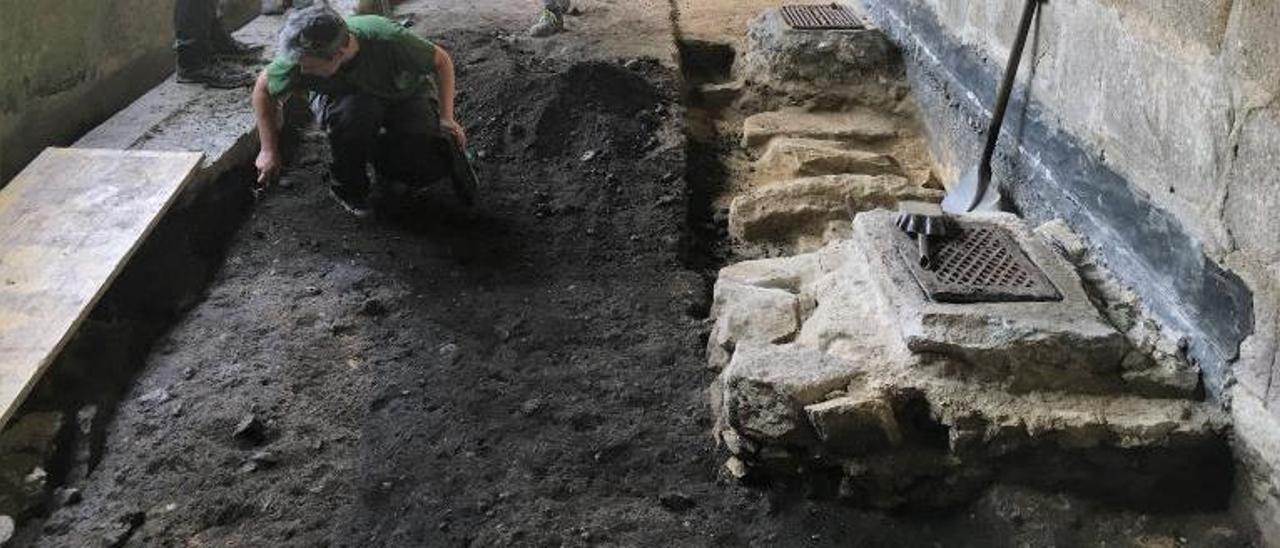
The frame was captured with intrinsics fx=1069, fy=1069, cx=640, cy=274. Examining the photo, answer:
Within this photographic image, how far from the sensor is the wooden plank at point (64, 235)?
3.04 m

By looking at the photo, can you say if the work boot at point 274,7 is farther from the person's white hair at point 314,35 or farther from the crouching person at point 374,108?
the person's white hair at point 314,35

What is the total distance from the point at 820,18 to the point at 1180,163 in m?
3.25

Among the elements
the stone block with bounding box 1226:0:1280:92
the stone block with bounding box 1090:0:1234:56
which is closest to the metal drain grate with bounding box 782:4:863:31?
the stone block with bounding box 1090:0:1234:56

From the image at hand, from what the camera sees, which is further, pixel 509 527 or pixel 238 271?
pixel 238 271

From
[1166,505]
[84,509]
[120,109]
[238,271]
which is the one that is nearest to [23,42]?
[120,109]

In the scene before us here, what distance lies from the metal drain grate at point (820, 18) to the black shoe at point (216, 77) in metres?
2.71

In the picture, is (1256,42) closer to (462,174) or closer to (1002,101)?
(1002,101)

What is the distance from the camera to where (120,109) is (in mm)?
5070

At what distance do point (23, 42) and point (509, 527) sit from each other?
3142 mm

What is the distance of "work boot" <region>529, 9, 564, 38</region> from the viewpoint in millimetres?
6008

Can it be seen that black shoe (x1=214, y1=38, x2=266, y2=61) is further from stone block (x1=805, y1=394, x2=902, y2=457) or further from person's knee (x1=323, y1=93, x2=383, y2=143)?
stone block (x1=805, y1=394, x2=902, y2=457)

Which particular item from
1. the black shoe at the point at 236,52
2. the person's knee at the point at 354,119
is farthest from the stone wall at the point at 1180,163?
the black shoe at the point at 236,52

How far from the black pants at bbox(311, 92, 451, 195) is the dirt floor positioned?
161 millimetres

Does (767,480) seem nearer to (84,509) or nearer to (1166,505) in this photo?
(1166,505)
